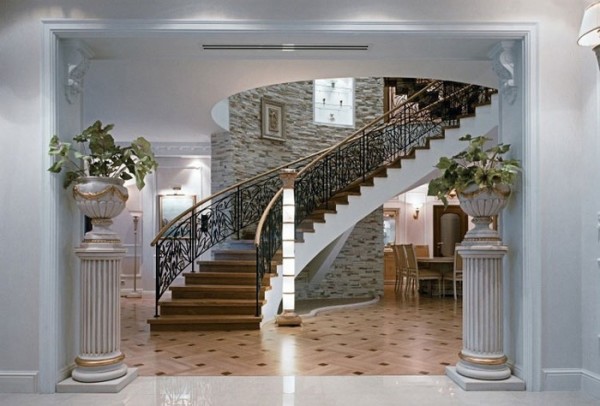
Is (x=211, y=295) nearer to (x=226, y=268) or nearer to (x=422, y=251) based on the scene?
(x=226, y=268)

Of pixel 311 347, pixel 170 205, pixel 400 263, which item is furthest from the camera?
pixel 400 263

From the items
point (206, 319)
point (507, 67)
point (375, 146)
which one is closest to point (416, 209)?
point (375, 146)

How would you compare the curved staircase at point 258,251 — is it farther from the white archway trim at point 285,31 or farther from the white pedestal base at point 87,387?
the white archway trim at point 285,31

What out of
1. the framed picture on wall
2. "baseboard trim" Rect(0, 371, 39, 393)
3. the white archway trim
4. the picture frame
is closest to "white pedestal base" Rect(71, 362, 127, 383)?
Result: the white archway trim

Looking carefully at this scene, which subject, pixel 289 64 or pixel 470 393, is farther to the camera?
pixel 289 64

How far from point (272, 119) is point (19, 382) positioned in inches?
270

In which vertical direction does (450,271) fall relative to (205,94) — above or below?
below

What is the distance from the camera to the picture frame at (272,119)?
9.48 meters

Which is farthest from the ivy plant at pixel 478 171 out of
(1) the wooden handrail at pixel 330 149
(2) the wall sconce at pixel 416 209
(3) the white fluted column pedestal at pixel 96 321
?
(2) the wall sconce at pixel 416 209

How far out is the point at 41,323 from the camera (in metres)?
3.62

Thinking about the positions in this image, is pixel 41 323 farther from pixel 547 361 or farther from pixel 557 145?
pixel 557 145

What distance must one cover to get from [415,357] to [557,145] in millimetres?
2339

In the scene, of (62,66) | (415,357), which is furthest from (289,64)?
(415,357)

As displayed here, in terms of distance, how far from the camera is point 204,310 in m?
6.51
